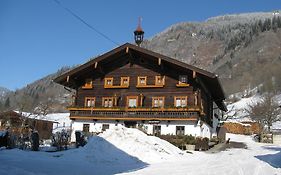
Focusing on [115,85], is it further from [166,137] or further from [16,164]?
[16,164]

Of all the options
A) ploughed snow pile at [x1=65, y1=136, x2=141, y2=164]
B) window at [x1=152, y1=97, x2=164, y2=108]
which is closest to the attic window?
window at [x1=152, y1=97, x2=164, y2=108]

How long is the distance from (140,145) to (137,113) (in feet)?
41.8

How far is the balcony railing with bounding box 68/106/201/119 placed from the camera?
98.8 feet

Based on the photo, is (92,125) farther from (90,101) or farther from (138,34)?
(138,34)

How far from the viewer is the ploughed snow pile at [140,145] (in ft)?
60.6

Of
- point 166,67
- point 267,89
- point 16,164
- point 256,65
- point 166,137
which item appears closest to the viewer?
point 16,164

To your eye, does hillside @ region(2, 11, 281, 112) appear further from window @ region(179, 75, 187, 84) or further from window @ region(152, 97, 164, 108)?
window @ region(179, 75, 187, 84)

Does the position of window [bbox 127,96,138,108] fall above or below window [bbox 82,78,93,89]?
below

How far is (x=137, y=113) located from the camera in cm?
3212

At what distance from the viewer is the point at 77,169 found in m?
12.9

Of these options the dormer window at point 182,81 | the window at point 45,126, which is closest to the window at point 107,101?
the dormer window at point 182,81

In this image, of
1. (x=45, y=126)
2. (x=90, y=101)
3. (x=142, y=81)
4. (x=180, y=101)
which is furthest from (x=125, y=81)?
(x=45, y=126)

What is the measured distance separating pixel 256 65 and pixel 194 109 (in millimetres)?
130924

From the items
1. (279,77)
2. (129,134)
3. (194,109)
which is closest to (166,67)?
(194,109)
